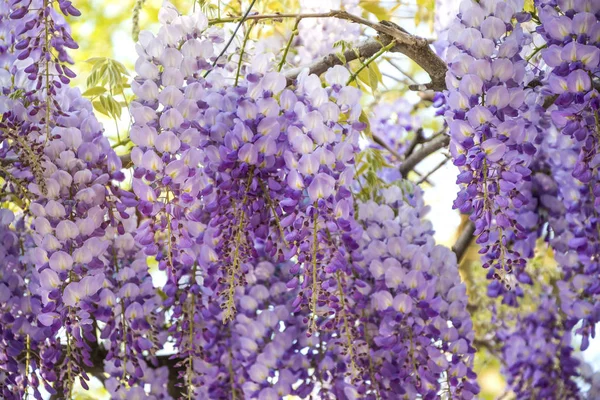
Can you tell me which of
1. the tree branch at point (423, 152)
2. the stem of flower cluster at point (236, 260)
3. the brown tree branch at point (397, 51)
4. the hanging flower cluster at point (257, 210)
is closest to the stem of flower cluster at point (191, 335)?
the hanging flower cluster at point (257, 210)

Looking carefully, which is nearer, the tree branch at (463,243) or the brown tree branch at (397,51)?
the brown tree branch at (397,51)

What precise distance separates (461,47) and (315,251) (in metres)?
0.30

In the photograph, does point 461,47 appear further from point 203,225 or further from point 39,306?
point 39,306

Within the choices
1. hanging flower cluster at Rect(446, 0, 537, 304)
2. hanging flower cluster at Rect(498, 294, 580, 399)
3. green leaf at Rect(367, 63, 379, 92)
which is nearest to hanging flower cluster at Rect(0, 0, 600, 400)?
hanging flower cluster at Rect(446, 0, 537, 304)

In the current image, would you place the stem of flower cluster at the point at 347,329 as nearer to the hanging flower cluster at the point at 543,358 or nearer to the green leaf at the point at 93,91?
the green leaf at the point at 93,91

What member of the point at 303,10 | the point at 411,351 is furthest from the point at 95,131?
the point at 303,10

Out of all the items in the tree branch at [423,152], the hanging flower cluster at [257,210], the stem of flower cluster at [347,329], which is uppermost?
the tree branch at [423,152]

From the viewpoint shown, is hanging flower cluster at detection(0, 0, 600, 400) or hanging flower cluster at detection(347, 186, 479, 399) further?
hanging flower cluster at detection(347, 186, 479, 399)

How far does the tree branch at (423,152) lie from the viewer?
1742mm

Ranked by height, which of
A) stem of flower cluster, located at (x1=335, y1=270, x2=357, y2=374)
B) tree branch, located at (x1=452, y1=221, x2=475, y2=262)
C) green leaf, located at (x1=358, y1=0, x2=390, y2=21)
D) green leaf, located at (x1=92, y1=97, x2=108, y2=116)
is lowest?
stem of flower cluster, located at (x1=335, y1=270, x2=357, y2=374)

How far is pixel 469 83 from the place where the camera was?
0.99 m

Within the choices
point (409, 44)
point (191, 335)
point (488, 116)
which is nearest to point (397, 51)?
point (409, 44)

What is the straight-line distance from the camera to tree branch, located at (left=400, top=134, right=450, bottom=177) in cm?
174

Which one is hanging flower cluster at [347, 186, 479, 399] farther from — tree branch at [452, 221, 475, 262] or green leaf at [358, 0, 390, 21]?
green leaf at [358, 0, 390, 21]
